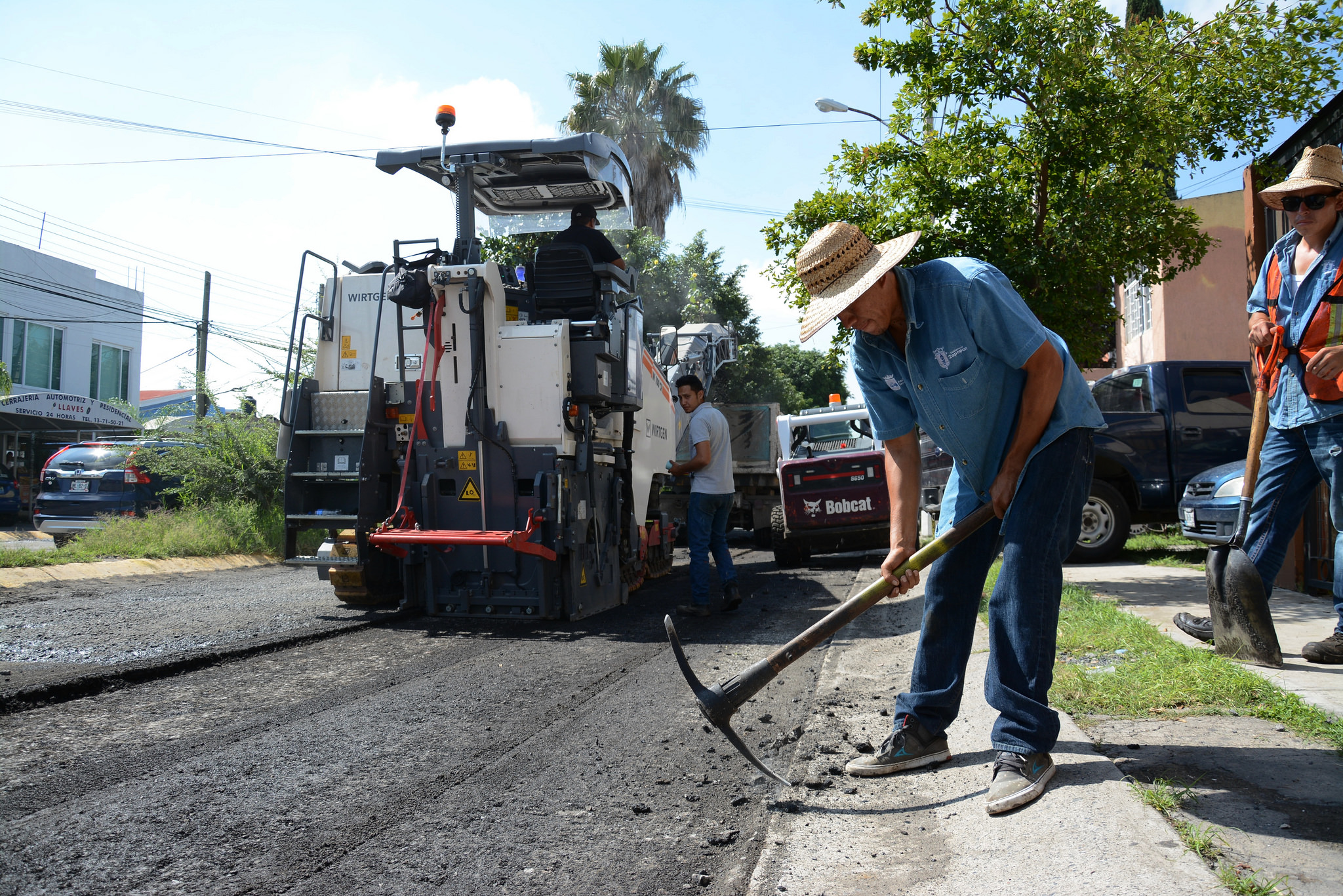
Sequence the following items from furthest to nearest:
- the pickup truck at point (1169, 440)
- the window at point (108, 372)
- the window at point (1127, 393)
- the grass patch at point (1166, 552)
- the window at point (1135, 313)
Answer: the window at point (108, 372) < the window at point (1135, 313) < the window at point (1127, 393) < the pickup truck at point (1169, 440) < the grass patch at point (1166, 552)

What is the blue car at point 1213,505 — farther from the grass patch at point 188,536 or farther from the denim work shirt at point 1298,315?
the grass patch at point 188,536

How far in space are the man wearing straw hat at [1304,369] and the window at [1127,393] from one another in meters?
5.78

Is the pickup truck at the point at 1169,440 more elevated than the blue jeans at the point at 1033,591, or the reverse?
the pickup truck at the point at 1169,440

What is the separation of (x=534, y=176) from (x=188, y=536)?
647 centimetres

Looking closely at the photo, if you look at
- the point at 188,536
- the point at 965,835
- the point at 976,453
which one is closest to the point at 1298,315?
the point at 976,453

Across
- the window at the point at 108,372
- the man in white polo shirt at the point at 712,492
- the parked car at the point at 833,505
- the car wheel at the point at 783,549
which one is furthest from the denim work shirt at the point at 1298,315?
the window at the point at 108,372

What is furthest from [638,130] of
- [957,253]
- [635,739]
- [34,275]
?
[635,739]

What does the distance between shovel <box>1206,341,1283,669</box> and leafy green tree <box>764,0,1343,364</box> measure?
3813mm

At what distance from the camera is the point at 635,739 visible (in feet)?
12.0

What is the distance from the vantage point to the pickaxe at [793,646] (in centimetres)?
292

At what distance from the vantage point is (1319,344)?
12.4 feet

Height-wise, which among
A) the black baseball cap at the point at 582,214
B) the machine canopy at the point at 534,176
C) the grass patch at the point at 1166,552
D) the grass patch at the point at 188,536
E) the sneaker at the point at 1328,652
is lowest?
the sneaker at the point at 1328,652

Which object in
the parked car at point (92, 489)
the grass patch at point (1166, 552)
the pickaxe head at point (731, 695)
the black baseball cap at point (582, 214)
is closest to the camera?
the pickaxe head at point (731, 695)

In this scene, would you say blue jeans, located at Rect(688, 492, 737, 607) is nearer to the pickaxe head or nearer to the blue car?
the blue car
